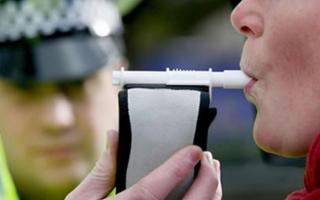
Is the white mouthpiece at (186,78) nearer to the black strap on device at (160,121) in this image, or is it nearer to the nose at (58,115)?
the black strap on device at (160,121)

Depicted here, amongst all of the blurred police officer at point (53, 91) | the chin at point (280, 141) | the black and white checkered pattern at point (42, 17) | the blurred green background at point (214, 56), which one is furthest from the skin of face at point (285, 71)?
the blurred green background at point (214, 56)

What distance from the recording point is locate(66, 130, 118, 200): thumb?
1274 mm

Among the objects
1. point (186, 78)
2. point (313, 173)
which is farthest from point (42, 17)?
point (313, 173)

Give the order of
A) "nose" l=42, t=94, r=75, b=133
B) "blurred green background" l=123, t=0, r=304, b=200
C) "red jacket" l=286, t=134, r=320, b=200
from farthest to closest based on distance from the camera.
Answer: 1. "blurred green background" l=123, t=0, r=304, b=200
2. "nose" l=42, t=94, r=75, b=133
3. "red jacket" l=286, t=134, r=320, b=200

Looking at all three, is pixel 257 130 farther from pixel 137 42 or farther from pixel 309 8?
pixel 137 42

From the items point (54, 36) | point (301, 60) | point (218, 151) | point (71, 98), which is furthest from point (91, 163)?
point (301, 60)

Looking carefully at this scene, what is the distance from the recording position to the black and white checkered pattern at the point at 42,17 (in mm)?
2553

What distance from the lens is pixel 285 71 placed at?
3.88 feet

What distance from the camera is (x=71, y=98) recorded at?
8.26 ft

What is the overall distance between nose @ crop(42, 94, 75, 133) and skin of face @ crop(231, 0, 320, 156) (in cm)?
128

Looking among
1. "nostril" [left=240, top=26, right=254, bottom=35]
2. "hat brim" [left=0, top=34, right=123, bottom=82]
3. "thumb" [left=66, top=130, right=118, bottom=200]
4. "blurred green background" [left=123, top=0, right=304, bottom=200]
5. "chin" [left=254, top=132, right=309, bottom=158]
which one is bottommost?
"blurred green background" [left=123, top=0, right=304, bottom=200]

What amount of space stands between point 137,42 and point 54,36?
1.13 m

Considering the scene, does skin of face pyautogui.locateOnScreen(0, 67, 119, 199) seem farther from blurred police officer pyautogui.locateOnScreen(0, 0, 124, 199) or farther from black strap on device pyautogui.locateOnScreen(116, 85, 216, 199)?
black strap on device pyautogui.locateOnScreen(116, 85, 216, 199)

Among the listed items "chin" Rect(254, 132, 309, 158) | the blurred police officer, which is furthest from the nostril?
the blurred police officer
